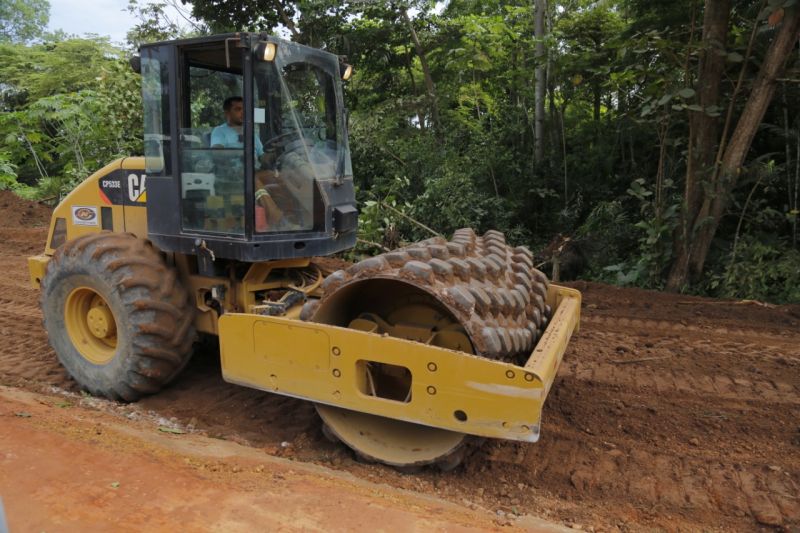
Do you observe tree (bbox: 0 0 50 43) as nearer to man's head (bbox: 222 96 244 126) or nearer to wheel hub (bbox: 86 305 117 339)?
wheel hub (bbox: 86 305 117 339)

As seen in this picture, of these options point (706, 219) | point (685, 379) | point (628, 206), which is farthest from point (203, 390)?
point (628, 206)

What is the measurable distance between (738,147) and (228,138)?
6010 mm

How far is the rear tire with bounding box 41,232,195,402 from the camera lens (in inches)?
158

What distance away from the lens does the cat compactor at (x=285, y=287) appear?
3.18m

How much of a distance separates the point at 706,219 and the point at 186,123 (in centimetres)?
613

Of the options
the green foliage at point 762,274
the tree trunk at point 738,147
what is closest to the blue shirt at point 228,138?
the tree trunk at point 738,147

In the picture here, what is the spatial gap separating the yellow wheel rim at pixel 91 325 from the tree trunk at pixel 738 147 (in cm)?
648

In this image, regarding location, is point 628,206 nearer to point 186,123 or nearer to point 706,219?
point 706,219

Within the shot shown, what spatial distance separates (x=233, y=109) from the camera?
390 centimetres

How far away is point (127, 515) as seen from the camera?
262cm

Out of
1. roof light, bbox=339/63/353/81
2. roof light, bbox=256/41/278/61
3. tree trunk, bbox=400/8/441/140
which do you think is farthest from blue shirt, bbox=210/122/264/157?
tree trunk, bbox=400/8/441/140

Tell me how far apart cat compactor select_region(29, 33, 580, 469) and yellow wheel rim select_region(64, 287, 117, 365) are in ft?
0.04

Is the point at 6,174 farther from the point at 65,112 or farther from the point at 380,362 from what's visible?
the point at 380,362

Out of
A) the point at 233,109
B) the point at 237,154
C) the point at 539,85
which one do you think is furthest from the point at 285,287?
the point at 539,85
